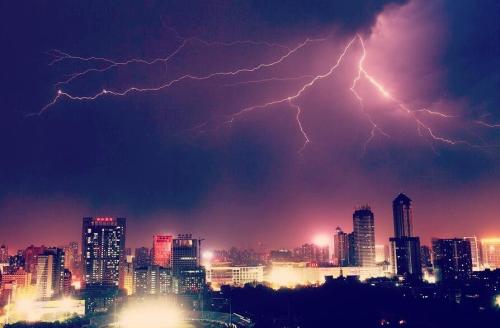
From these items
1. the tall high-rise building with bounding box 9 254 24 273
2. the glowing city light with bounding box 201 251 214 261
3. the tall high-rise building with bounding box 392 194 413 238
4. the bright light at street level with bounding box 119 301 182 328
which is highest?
the tall high-rise building with bounding box 392 194 413 238

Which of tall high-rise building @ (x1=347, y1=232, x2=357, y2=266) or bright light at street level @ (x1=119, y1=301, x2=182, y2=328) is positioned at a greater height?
tall high-rise building @ (x1=347, y1=232, x2=357, y2=266)

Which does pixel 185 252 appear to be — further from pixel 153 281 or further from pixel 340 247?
pixel 340 247

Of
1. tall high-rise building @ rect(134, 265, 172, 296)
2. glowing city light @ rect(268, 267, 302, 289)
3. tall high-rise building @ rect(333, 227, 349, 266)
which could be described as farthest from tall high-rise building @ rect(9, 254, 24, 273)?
tall high-rise building @ rect(333, 227, 349, 266)

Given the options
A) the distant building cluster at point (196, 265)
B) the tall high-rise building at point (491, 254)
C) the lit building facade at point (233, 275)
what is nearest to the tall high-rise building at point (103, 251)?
the distant building cluster at point (196, 265)

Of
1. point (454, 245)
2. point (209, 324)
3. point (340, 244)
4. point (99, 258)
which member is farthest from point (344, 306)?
point (340, 244)

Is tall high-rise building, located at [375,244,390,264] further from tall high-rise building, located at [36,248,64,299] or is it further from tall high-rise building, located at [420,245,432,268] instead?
tall high-rise building, located at [36,248,64,299]

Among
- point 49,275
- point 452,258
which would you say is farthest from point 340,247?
point 49,275
